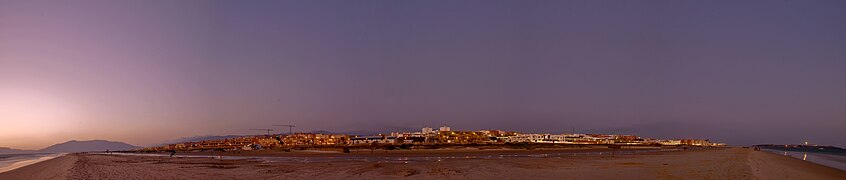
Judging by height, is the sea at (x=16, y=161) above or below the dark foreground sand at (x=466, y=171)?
below

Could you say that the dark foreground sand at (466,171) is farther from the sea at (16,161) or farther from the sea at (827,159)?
the sea at (16,161)

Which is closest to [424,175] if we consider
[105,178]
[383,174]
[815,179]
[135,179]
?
[383,174]

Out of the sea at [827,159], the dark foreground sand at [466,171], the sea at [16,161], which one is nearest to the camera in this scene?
the dark foreground sand at [466,171]

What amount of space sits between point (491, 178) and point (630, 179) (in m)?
6.85

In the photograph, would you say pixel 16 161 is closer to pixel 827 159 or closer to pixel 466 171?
pixel 466 171

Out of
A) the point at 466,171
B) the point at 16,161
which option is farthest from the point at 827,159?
the point at 16,161

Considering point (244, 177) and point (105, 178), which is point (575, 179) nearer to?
point (244, 177)

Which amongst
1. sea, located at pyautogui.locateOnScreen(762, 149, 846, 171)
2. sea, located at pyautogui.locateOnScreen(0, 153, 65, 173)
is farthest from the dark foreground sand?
sea, located at pyautogui.locateOnScreen(0, 153, 65, 173)

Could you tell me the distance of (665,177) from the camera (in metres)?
25.8

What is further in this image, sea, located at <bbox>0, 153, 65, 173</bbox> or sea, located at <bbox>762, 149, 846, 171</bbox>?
sea, located at <bbox>0, 153, 65, 173</bbox>

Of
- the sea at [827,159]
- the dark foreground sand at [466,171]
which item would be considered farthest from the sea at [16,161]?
the sea at [827,159]

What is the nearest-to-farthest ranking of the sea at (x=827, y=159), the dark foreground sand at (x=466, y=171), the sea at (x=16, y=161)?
the dark foreground sand at (x=466, y=171), the sea at (x=827, y=159), the sea at (x=16, y=161)

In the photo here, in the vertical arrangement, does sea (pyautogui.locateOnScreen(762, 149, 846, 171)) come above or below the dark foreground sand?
below

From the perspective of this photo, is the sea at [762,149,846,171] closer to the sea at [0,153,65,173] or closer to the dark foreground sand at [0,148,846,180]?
the dark foreground sand at [0,148,846,180]
